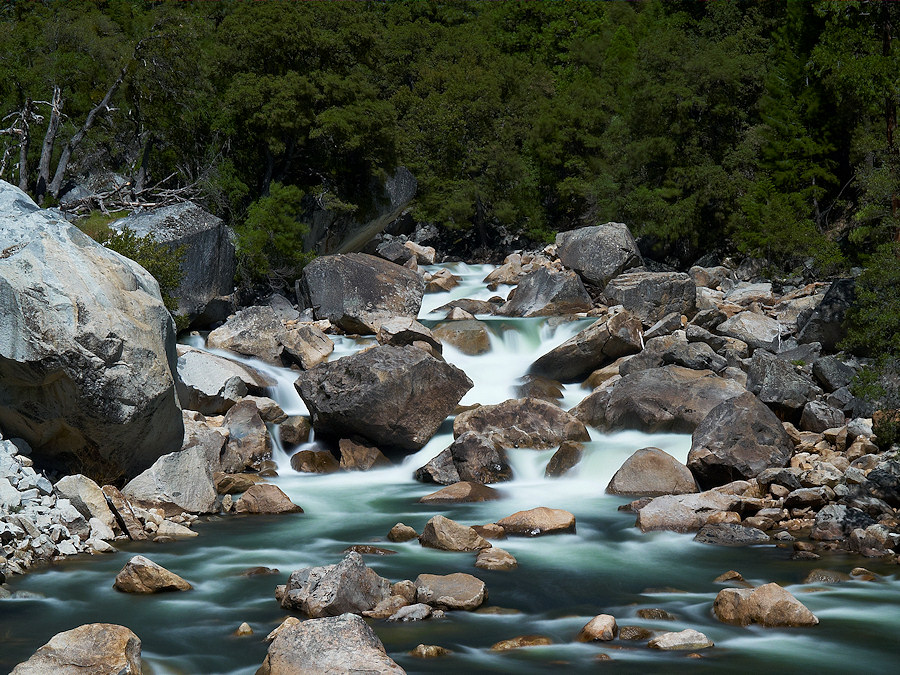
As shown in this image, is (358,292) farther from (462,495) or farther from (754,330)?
(462,495)

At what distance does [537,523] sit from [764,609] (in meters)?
4.37

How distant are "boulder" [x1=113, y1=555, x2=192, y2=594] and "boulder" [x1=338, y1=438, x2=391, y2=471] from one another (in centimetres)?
716

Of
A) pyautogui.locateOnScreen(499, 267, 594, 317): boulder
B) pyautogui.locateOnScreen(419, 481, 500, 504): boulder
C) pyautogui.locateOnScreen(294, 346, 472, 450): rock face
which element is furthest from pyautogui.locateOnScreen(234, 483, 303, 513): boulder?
pyautogui.locateOnScreen(499, 267, 594, 317): boulder

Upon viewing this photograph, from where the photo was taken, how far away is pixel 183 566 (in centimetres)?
1120

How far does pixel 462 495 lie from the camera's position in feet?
49.2

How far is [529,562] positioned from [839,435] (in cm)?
771

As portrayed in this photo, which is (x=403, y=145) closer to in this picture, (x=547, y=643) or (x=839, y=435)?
(x=839, y=435)

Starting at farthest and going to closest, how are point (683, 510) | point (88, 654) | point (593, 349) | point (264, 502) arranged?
point (593, 349)
point (264, 502)
point (683, 510)
point (88, 654)

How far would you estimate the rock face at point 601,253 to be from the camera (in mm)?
30394

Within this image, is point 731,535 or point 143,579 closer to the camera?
point 143,579

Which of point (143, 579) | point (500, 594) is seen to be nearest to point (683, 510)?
point (500, 594)

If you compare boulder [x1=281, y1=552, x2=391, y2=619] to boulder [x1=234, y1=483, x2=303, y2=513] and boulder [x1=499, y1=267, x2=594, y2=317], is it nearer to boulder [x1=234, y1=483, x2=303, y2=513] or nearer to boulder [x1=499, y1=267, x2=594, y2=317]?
boulder [x1=234, y1=483, x2=303, y2=513]

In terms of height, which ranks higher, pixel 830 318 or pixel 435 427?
pixel 830 318

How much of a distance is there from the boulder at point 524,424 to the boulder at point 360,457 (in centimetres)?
169
